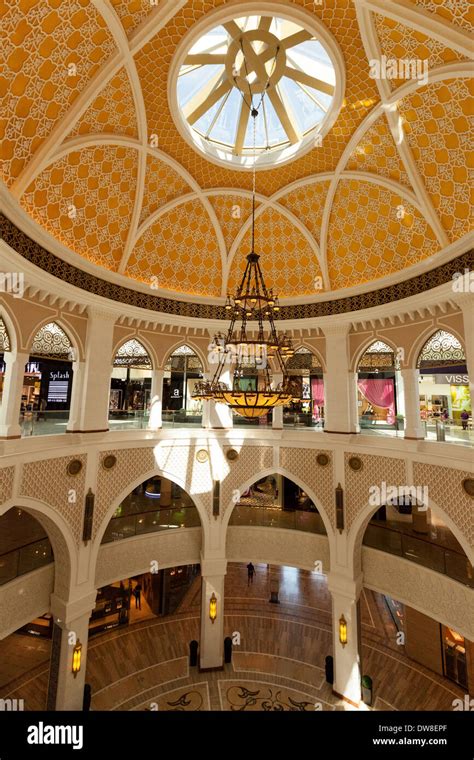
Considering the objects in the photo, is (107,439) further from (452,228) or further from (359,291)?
(452,228)

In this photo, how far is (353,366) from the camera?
1026cm

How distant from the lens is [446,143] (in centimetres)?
690

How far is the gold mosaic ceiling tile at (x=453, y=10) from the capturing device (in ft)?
16.9

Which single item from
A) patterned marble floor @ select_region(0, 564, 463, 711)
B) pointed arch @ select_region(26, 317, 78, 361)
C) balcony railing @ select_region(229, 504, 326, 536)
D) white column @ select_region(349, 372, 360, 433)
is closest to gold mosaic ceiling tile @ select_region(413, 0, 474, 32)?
white column @ select_region(349, 372, 360, 433)

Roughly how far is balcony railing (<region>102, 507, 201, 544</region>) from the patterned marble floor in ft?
12.1

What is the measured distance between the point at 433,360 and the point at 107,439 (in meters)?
8.19

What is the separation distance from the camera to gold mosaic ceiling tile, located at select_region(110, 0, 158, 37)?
5648mm

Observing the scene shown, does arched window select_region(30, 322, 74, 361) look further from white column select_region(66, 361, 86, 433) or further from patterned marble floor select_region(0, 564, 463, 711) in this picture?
patterned marble floor select_region(0, 564, 463, 711)

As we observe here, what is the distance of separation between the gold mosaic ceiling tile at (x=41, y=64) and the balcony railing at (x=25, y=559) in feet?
24.7

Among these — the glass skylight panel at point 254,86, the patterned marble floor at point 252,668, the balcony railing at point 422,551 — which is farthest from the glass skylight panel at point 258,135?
the patterned marble floor at point 252,668

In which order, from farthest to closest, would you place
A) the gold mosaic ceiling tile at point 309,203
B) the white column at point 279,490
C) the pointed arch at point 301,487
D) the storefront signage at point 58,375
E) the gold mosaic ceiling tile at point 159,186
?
the white column at point 279,490, the storefront signage at point 58,375, the pointed arch at point 301,487, the gold mosaic ceiling tile at point 309,203, the gold mosaic ceiling tile at point 159,186

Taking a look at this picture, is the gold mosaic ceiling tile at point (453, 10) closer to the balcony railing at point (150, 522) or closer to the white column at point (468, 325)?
the white column at point (468, 325)

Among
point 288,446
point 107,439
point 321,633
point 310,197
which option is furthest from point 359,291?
point 321,633
